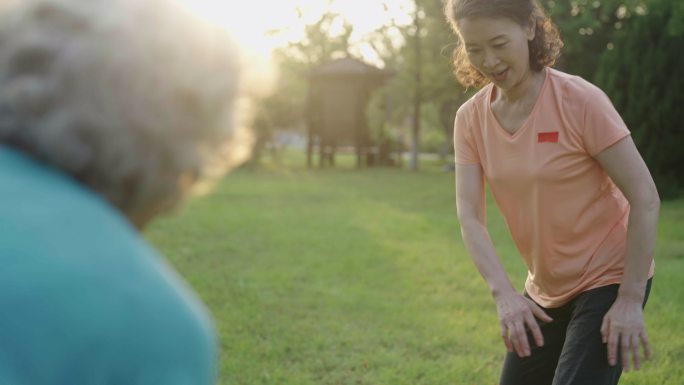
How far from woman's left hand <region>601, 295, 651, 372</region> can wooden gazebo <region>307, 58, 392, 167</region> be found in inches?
826

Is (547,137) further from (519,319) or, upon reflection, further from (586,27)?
(586,27)

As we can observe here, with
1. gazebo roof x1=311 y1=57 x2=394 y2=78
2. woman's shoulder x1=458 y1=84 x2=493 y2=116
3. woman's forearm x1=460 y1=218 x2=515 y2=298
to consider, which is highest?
gazebo roof x1=311 y1=57 x2=394 y2=78

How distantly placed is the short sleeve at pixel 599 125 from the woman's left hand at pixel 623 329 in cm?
47

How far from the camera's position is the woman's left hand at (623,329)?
2.48 m

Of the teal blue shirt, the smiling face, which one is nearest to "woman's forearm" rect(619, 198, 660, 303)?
the smiling face

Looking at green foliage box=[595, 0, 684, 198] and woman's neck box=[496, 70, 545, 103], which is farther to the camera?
green foliage box=[595, 0, 684, 198]

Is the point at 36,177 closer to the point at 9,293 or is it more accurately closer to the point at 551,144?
the point at 9,293

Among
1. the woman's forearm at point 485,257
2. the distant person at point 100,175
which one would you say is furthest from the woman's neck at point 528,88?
the distant person at point 100,175

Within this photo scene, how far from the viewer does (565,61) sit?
55.4 feet

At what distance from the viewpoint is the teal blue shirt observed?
92 centimetres

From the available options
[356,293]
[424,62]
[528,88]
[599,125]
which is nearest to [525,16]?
[528,88]

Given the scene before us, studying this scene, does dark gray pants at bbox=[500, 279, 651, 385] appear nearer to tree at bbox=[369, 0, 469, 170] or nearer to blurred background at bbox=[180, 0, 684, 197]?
blurred background at bbox=[180, 0, 684, 197]

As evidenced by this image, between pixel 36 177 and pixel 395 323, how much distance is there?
16.4ft

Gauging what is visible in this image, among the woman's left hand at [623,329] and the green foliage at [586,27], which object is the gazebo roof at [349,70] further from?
the woman's left hand at [623,329]
